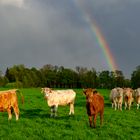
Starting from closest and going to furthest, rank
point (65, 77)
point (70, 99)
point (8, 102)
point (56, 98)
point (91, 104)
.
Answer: point (91, 104), point (8, 102), point (56, 98), point (70, 99), point (65, 77)

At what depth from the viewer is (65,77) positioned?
16338cm

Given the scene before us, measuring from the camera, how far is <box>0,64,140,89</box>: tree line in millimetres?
154500

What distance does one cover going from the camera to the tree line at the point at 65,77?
154500mm

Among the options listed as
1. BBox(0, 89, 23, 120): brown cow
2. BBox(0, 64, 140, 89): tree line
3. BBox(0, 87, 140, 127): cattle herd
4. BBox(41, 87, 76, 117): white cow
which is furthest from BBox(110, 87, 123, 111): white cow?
BBox(0, 64, 140, 89): tree line

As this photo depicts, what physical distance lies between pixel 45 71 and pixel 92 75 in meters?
23.3

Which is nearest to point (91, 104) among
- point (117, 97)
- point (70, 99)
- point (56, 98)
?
point (56, 98)

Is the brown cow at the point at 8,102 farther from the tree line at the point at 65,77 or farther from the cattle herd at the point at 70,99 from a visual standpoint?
the tree line at the point at 65,77

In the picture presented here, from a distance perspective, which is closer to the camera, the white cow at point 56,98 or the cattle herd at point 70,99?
the cattle herd at point 70,99

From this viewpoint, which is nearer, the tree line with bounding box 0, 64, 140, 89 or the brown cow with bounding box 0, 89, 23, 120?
the brown cow with bounding box 0, 89, 23, 120

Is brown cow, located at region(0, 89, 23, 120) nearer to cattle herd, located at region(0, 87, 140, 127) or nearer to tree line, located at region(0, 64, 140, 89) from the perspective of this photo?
cattle herd, located at region(0, 87, 140, 127)

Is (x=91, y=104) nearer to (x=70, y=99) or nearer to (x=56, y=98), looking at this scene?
(x=56, y=98)

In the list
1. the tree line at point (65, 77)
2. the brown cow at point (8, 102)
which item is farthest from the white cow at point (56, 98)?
the tree line at point (65, 77)

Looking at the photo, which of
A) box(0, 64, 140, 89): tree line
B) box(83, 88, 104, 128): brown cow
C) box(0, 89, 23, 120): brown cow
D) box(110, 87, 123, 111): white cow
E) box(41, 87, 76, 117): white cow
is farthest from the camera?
box(0, 64, 140, 89): tree line

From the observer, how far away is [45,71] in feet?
561
